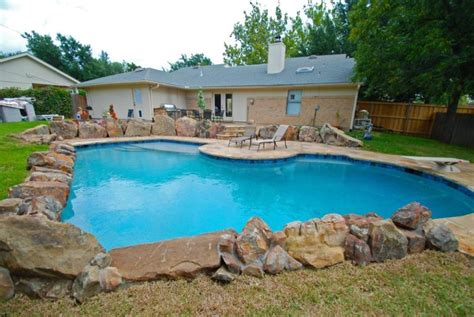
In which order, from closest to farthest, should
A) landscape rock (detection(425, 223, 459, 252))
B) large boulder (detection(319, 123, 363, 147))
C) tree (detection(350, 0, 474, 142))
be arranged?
landscape rock (detection(425, 223, 459, 252)), tree (detection(350, 0, 474, 142)), large boulder (detection(319, 123, 363, 147))

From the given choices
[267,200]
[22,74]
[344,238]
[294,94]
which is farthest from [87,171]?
[22,74]

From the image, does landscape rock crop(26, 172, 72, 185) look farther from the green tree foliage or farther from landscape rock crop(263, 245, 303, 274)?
the green tree foliage

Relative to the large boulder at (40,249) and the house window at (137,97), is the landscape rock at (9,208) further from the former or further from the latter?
the house window at (137,97)

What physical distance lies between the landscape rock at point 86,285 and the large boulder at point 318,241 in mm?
1861

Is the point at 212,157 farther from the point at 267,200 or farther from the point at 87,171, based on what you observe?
the point at 87,171

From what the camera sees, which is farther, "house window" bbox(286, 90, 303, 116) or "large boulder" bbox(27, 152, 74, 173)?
"house window" bbox(286, 90, 303, 116)

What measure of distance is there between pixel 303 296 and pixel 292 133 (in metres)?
9.15

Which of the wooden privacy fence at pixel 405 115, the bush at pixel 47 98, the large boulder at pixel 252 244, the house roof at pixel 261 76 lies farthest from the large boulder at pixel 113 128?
the wooden privacy fence at pixel 405 115

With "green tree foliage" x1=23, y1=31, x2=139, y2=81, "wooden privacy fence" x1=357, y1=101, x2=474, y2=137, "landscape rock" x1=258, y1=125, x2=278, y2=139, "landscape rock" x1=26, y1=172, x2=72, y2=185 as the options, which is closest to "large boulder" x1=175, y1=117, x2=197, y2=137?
"landscape rock" x1=258, y1=125, x2=278, y2=139

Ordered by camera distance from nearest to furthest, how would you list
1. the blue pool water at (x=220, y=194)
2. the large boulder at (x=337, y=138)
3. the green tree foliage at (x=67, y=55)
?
1. the blue pool water at (x=220, y=194)
2. the large boulder at (x=337, y=138)
3. the green tree foliage at (x=67, y=55)

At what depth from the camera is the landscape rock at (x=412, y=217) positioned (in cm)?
256

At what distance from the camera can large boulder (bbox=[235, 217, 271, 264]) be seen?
7.16ft

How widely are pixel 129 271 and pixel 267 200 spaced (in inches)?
138

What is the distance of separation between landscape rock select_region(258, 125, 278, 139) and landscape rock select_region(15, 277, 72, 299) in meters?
9.17
